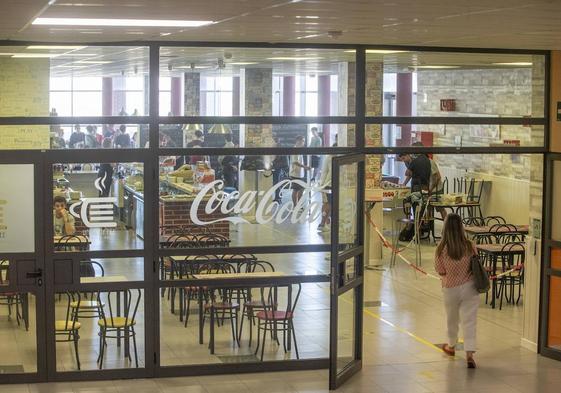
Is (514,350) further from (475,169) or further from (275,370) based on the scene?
(475,169)

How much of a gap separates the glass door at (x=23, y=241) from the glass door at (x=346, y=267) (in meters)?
2.47

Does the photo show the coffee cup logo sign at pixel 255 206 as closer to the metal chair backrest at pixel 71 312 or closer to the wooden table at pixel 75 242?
the wooden table at pixel 75 242

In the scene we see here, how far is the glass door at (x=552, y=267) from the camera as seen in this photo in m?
9.47

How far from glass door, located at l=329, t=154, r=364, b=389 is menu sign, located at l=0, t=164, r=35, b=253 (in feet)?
8.38

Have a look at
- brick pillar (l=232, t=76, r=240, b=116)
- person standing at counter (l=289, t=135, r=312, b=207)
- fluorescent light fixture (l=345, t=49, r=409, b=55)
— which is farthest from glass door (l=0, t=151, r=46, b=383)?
fluorescent light fixture (l=345, t=49, r=409, b=55)

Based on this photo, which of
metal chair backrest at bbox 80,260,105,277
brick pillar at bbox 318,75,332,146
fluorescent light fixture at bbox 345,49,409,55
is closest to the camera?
metal chair backrest at bbox 80,260,105,277

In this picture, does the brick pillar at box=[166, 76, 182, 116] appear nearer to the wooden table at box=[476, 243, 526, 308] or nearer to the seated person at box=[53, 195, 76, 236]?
the seated person at box=[53, 195, 76, 236]

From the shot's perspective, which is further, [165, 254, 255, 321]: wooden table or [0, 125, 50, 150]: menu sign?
[165, 254, 255, 321]: wooden table

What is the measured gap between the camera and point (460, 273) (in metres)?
9.26

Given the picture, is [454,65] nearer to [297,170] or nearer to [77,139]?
[297,170]

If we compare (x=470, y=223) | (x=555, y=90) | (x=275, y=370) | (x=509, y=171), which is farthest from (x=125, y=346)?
(x=509, y=171)

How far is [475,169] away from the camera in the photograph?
18.9m

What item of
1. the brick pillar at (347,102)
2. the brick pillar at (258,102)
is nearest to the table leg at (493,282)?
the brick pillar at (347,102)

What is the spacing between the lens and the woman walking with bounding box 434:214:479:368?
9.20 m
